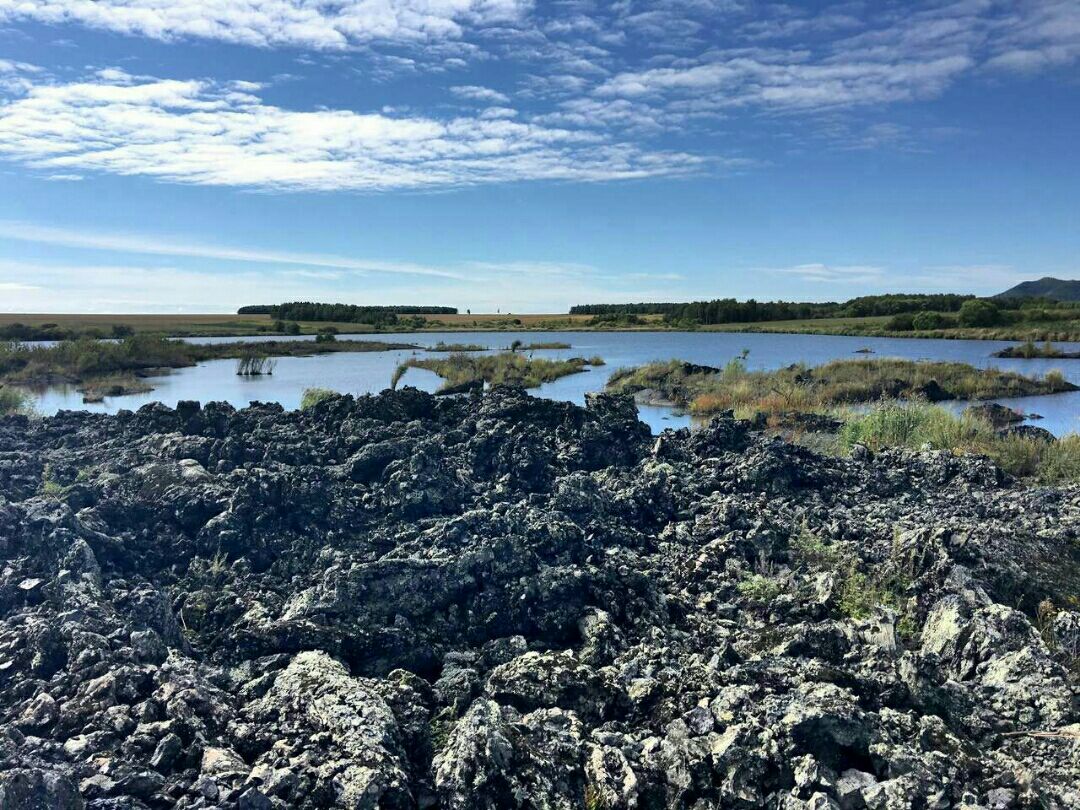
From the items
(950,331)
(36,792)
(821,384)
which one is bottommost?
(36,792)

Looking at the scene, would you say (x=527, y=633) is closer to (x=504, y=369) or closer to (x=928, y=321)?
(x=504, y=369)

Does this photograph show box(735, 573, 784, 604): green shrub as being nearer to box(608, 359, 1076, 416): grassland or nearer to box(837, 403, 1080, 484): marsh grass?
box(837, 403, 1080, 484): marsh grass

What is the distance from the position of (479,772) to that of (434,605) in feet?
7.63

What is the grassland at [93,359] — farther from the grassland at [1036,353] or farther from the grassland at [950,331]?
the grassland at [950,331]

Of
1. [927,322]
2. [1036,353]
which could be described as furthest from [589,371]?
[927,322]

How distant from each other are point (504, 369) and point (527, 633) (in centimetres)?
3072

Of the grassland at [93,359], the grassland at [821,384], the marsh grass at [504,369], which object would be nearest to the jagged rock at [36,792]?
the grassland at [821,384]

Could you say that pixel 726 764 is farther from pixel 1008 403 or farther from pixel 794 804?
pixel 1008 403

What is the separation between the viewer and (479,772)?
4082 mm

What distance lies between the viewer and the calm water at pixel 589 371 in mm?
25984

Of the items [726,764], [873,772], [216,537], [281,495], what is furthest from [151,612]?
[873,772]

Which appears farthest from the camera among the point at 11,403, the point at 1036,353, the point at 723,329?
the point at 723,329

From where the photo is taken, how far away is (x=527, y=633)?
615 centimetres

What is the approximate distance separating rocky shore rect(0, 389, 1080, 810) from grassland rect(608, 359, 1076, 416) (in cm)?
1367
